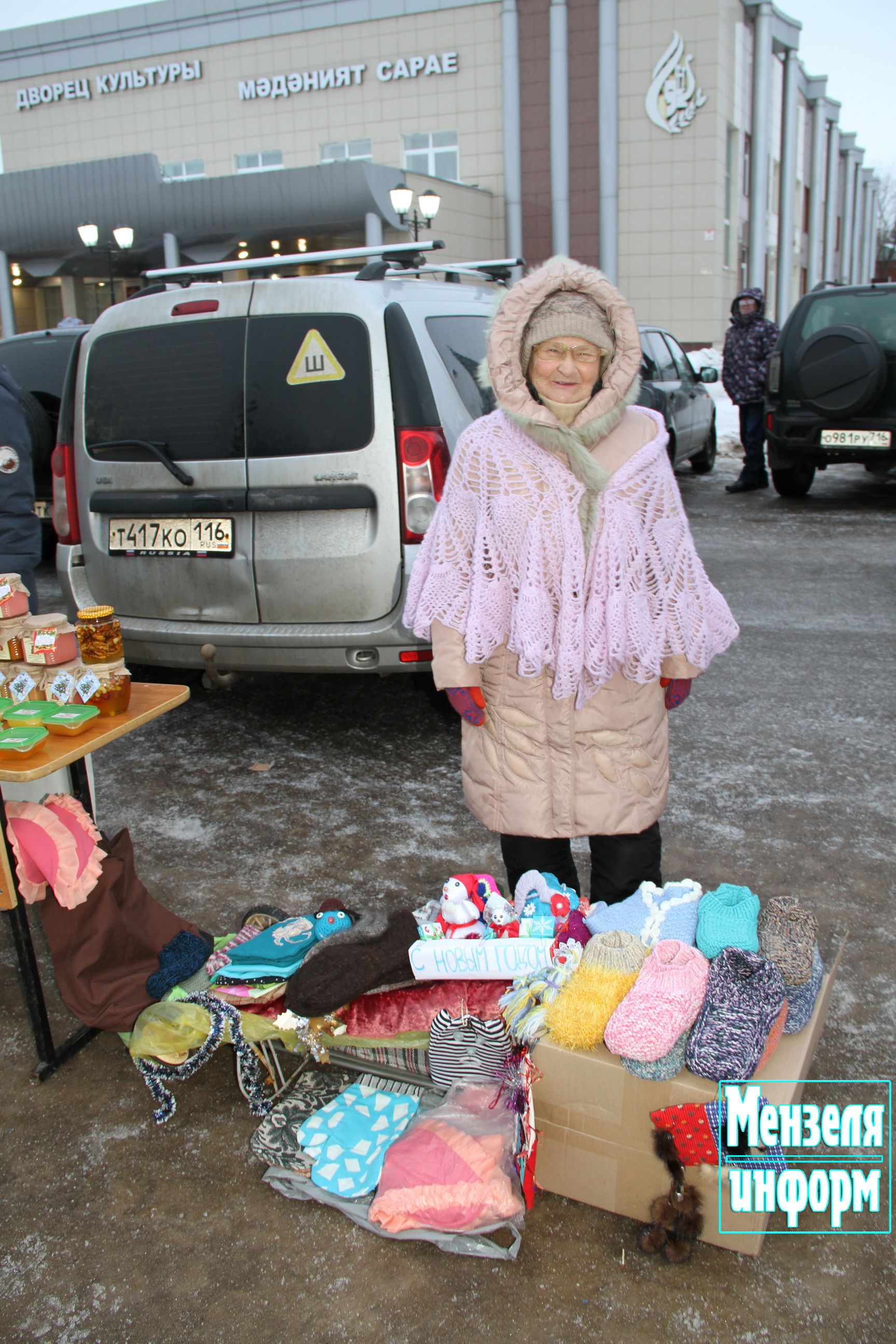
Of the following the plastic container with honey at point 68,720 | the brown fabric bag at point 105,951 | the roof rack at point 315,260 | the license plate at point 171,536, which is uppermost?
the roof rack at point 315,260

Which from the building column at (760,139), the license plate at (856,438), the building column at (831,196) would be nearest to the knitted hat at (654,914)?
the license plate at (856,438)

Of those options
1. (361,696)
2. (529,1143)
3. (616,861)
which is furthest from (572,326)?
(361,696)

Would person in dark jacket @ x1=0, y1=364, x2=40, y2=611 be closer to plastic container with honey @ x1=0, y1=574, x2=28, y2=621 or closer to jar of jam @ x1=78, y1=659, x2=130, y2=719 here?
plastic container with honey @ x1=0, y1=574, x2=28, y2=621

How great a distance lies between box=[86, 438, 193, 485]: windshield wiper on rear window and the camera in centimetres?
413

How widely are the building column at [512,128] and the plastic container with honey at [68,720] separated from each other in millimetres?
27256

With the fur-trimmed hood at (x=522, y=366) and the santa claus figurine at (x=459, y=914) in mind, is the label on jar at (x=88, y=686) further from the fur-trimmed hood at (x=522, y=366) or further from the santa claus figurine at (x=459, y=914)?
the fur-trimmed hood at (x=522, y=366)

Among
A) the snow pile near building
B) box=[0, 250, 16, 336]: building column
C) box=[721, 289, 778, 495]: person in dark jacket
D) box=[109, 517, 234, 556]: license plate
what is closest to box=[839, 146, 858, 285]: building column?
the snow pile near building

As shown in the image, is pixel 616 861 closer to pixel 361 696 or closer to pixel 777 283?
pixel 361 696

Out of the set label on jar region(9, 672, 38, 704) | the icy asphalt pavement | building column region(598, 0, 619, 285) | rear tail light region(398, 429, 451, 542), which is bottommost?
the icy asphalt pavement

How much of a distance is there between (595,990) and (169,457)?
3047mm

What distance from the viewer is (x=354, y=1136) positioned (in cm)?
221

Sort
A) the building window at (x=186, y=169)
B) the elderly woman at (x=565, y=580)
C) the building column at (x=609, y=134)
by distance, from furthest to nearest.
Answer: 1. the building window at (x=186, y=169)
2. the building column at (x=609, y=134)
3. the elderly woman at (x=565, y=580)

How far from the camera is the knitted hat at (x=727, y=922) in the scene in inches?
87.6

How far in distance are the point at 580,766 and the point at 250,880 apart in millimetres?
1492
